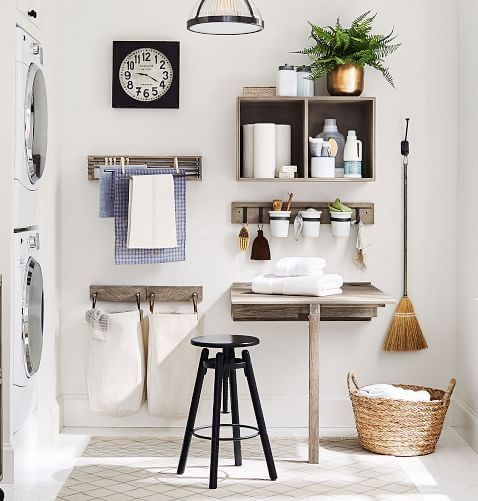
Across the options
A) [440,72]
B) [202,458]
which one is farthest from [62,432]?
[440,72]

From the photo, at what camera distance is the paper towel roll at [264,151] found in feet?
14.4

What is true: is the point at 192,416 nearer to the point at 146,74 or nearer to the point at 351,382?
the point at 351,382

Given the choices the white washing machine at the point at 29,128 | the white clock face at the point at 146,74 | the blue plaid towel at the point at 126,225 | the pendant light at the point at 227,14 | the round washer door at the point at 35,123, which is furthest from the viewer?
the white clock face at the point at 146,74

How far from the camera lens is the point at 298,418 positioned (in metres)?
4.63

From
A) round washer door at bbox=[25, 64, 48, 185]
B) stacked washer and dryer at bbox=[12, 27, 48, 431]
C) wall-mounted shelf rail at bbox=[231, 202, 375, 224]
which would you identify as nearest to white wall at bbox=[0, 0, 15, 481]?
stacked washer and dryer at bbox=[12, 27, 48, 431]

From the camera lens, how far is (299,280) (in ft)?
13.4

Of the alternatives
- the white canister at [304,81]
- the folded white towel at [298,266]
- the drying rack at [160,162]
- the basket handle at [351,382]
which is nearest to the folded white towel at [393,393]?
the basket handle at [351,382]

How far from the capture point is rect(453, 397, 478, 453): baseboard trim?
4.31 m

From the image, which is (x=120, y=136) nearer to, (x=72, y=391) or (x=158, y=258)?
(x=158, y=258)

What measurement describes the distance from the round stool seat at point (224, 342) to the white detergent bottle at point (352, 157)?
102 centimetres

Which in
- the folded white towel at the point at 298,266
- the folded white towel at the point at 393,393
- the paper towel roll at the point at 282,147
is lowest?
the folded white towel at the point at 393,393

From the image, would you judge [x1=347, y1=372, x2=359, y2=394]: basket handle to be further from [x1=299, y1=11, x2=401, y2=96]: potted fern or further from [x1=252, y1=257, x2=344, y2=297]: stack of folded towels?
[x1=299, y1=11, x2=401, y2=96]: potted fern

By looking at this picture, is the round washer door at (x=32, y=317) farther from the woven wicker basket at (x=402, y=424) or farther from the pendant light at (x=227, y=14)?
the woven wicker basket at (x=402, y=424)

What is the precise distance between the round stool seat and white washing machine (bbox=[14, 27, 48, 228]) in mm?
896
